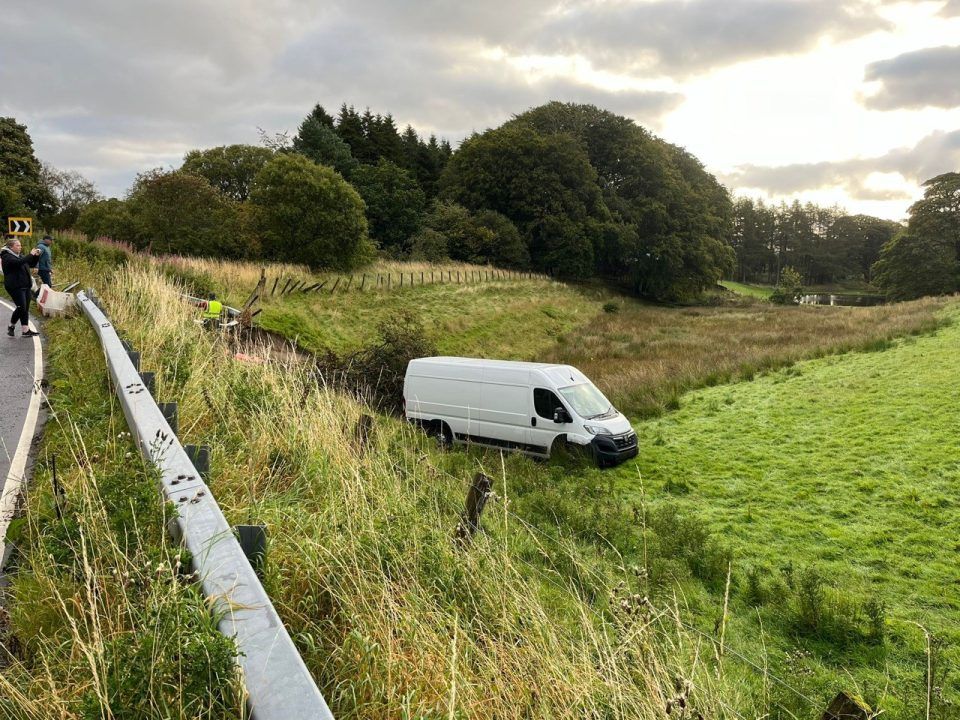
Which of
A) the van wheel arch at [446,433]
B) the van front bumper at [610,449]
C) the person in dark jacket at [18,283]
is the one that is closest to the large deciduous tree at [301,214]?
the van wheel arch at [446,433]

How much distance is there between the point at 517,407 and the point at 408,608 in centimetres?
999

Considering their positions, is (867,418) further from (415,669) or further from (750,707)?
(415,669)

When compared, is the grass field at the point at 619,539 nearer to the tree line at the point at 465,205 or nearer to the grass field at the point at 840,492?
the grass field at the point at 840,492

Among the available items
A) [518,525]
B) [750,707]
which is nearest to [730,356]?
[518,525]

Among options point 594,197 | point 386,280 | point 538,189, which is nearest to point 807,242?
point 594,197

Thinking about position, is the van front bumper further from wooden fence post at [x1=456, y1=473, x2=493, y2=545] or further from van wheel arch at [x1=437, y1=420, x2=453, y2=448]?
wooden fence post at [x1=456, y1=473, x2=493, y2=545]

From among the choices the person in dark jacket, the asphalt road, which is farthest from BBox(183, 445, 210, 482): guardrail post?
the person in dark jacket

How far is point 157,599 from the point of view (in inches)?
101

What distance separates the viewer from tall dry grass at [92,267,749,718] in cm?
279

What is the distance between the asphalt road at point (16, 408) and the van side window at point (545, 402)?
8.98 meters

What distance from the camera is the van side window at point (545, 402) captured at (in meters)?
12.8

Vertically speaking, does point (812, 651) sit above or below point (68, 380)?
below

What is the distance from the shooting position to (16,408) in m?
6.57

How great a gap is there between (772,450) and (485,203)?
4383cm
